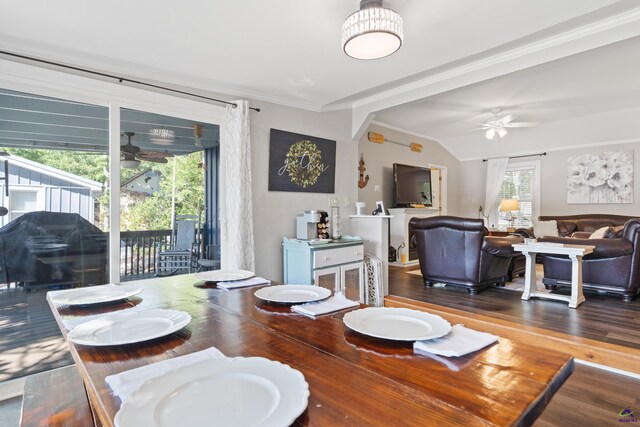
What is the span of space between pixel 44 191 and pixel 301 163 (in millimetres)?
2302

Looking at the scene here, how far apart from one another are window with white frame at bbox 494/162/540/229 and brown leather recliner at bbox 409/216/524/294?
126 inches

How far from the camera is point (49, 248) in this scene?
2625 millimetres

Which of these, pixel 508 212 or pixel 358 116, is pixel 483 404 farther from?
pixel 508 212

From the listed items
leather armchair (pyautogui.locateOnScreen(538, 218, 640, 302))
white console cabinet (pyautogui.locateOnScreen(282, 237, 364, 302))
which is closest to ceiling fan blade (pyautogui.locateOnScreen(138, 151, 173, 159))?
white console cabinet (pyautogui.locateOnScreen(282, 237, 364, 302))

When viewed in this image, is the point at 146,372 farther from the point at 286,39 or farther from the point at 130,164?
the point at 130,164

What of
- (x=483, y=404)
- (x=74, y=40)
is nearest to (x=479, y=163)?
(x=74, y=40)

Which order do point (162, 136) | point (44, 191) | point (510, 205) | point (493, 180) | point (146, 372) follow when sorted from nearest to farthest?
point (146, 372) < point (44, 191) < point (162, 136) < point (510, 205) < point (493, 180)

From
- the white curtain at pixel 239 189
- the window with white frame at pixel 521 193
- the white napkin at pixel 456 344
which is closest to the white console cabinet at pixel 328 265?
the white curtain at pixel 239 189

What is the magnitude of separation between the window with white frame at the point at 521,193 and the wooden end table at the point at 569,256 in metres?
3.33

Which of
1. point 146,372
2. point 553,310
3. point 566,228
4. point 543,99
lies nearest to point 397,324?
point 146,372

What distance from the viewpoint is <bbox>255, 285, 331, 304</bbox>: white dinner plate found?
1.21 meters

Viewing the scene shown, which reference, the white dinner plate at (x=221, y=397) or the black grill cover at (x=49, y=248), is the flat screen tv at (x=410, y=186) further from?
the white dinner plate at (x=221, y=397)

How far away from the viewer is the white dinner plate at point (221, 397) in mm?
524

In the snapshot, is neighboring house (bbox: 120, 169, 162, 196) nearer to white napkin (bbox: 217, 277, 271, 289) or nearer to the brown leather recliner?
white napkin (bbox: 217, 277, 271, 289)
